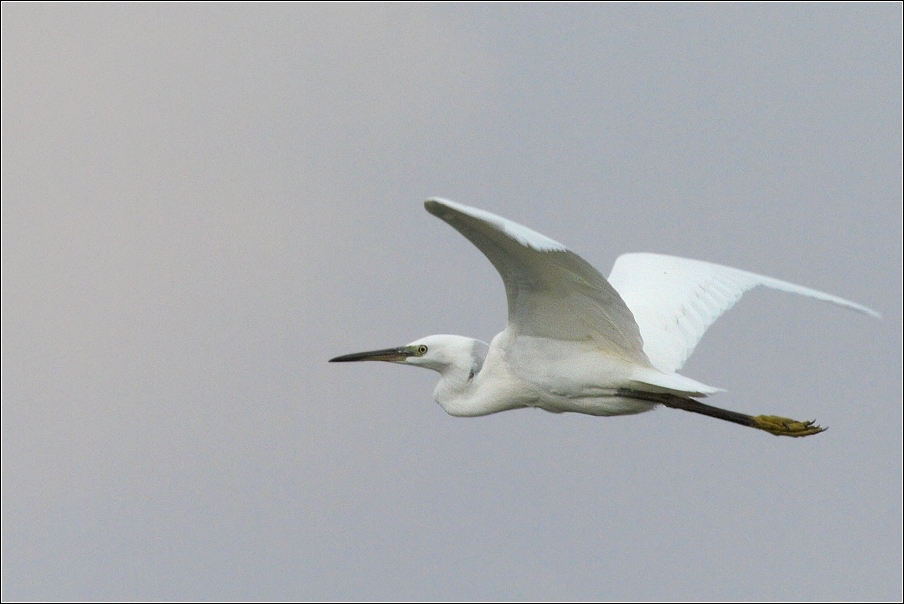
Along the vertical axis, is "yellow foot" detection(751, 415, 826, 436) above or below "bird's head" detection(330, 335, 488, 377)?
below

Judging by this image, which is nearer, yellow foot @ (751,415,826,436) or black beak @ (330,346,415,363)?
yellow foot @ (751,415,826,436)

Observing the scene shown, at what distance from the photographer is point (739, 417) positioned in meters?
12.1

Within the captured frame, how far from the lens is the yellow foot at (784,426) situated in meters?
11.9

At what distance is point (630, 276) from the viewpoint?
14.4 meters

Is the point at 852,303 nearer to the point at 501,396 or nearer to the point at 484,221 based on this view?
the point at 501,396

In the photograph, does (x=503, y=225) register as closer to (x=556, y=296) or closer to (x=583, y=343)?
(x=556, y=296)

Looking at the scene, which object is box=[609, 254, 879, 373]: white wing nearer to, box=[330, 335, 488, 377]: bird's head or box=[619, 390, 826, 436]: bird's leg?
box=[619, 390, 826, 436]: bird's leg

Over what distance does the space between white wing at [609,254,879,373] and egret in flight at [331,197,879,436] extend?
0.04 feet

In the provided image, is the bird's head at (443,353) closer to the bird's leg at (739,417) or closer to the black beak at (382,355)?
the black beak at (382,355)

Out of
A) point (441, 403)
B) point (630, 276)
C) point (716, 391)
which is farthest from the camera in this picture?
point (630, 276)

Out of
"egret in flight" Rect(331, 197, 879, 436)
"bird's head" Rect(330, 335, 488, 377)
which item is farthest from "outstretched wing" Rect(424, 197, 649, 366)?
"bird's head" Rect(330, 335, 488, 377)

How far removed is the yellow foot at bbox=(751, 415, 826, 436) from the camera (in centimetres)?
1195

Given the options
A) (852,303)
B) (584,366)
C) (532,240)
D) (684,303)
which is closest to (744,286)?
(684,303)

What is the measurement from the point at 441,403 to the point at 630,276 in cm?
266
